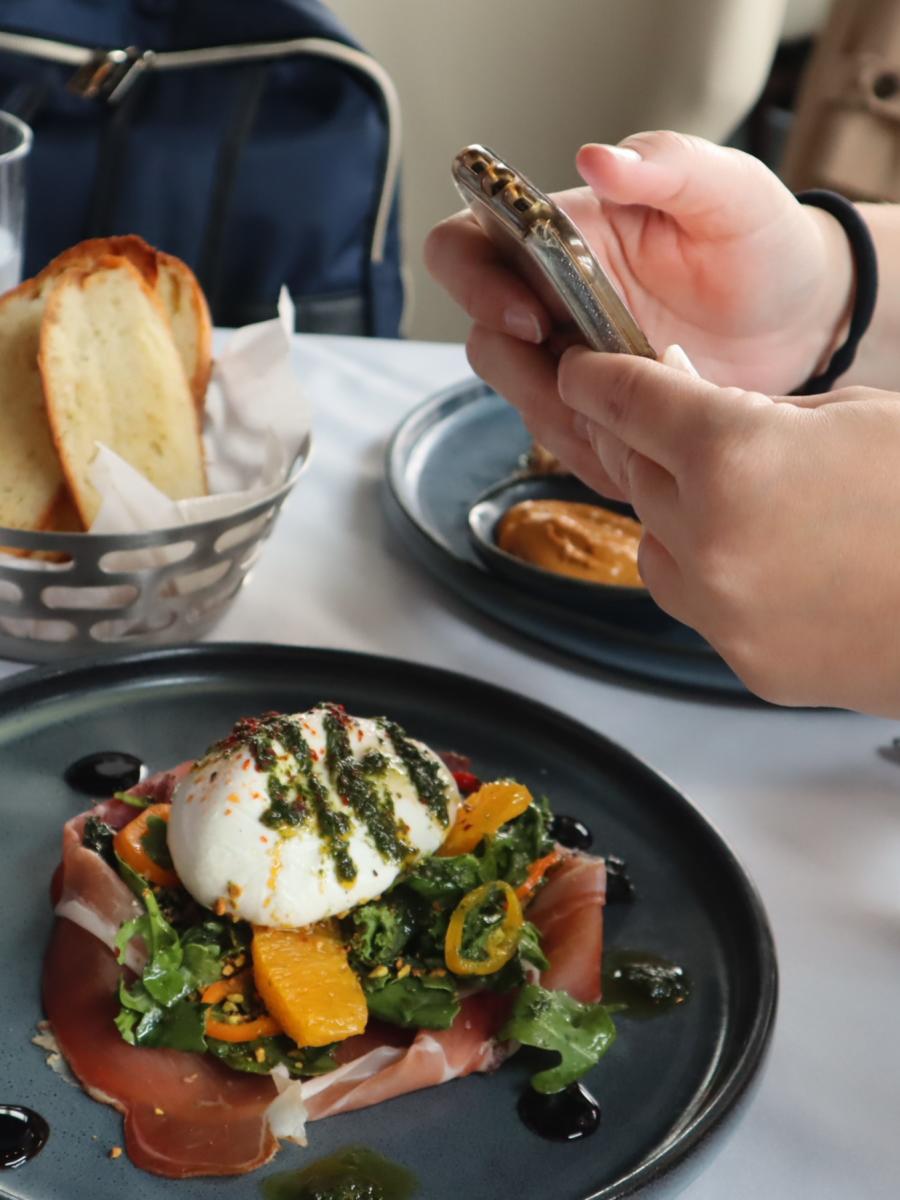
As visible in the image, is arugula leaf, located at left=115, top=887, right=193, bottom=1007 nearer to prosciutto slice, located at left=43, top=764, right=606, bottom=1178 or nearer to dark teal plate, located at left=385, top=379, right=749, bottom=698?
prosciutto slice, located at left=43, top=764, right=606, bottom=1178

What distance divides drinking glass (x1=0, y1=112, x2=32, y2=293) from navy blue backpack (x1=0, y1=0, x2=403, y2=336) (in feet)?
2.19

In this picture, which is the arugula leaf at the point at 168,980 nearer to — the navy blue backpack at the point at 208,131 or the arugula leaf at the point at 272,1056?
the arugula leaf at the point at 272,1056

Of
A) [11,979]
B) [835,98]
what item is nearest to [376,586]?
[11,979]

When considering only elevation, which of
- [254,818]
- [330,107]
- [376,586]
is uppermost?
[330,107]

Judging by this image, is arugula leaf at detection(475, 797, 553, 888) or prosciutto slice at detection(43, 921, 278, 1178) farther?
arugula leaf at detection(475, 797, 553, 888)

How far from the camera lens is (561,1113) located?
2.79 ft

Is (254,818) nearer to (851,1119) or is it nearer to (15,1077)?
(15,1077)

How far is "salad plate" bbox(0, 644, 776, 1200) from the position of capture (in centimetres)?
79

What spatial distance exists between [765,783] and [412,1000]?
1.55 ft

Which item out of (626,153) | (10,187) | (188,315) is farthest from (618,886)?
(10,187)

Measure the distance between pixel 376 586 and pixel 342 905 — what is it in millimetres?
596

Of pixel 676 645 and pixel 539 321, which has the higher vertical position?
pixel 539 321

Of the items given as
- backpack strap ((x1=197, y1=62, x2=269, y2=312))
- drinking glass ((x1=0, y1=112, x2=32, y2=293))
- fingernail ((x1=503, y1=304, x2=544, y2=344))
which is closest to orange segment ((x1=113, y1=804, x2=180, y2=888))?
fingernail ((x1=503, y1=304, x2=544, y2=344))

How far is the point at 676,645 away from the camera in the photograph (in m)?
1.33
